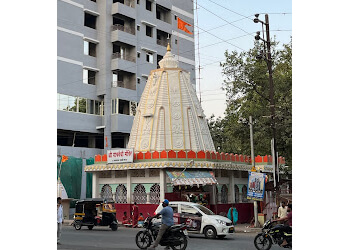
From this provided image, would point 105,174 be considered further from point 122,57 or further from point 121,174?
point 122,57

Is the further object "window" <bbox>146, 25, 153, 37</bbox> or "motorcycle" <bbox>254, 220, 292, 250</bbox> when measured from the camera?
"window" <bbox>146, 25, 153, 37</bbox>

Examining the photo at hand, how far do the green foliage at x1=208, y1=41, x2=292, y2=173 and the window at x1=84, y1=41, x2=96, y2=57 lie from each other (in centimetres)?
794

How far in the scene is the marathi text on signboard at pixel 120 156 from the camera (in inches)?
793

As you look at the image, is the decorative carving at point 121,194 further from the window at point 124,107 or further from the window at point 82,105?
the window at point 124,107

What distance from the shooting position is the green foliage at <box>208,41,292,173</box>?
64.8 feet

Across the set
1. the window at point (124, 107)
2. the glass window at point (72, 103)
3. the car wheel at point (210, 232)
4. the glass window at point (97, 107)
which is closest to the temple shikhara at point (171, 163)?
the glass window at point (72, 103)

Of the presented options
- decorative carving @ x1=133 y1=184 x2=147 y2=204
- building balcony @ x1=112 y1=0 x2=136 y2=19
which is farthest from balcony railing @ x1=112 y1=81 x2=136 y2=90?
decorative carving @ x1=133 y1=184 x2=147 y2=204

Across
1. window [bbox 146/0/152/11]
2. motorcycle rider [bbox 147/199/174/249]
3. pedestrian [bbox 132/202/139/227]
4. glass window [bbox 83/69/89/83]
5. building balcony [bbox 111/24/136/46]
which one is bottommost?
pedestrian [bbox 132/202/139/227]

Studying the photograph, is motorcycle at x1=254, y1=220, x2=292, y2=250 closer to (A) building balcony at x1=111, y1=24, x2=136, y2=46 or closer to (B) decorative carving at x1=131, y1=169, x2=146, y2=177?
(B) decorative carving at x1=131, y1=169, x2=146, y2=177

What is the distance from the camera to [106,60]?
27719mm

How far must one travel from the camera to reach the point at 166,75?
73.0 feet

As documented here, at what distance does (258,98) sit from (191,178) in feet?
23.6

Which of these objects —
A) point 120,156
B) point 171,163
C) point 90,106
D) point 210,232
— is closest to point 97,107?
point 90,106
